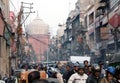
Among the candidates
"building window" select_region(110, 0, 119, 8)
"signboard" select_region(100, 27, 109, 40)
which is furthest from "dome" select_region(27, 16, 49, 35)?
"building window" select_region(110, 0, 119, 8)

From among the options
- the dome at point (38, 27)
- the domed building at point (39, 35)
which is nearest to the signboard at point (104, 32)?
the domed building at point (39, 35)

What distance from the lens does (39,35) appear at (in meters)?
141

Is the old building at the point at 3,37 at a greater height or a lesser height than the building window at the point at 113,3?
lesser

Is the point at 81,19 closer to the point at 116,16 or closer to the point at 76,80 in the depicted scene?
the point at 116,16

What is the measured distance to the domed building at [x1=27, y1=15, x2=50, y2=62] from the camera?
459 ft

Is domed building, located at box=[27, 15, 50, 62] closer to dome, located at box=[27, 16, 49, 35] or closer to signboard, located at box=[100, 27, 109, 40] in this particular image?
dome, located at box=[27, 16, 49, 35]

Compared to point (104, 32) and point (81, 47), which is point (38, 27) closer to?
point (81, 47)

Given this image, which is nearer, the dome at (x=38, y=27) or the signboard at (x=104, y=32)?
the signboard at (x=104, y=32)

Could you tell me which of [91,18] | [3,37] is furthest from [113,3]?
[91,18]

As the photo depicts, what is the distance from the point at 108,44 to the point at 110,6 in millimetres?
4422

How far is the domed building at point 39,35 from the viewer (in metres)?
140

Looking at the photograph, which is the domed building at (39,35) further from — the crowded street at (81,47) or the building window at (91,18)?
the building window at (91,18)

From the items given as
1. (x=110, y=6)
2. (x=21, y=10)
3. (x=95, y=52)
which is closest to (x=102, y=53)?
(x=95, y=52)

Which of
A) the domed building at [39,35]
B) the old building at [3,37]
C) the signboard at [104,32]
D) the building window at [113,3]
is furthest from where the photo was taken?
the domed building at [39,35]
